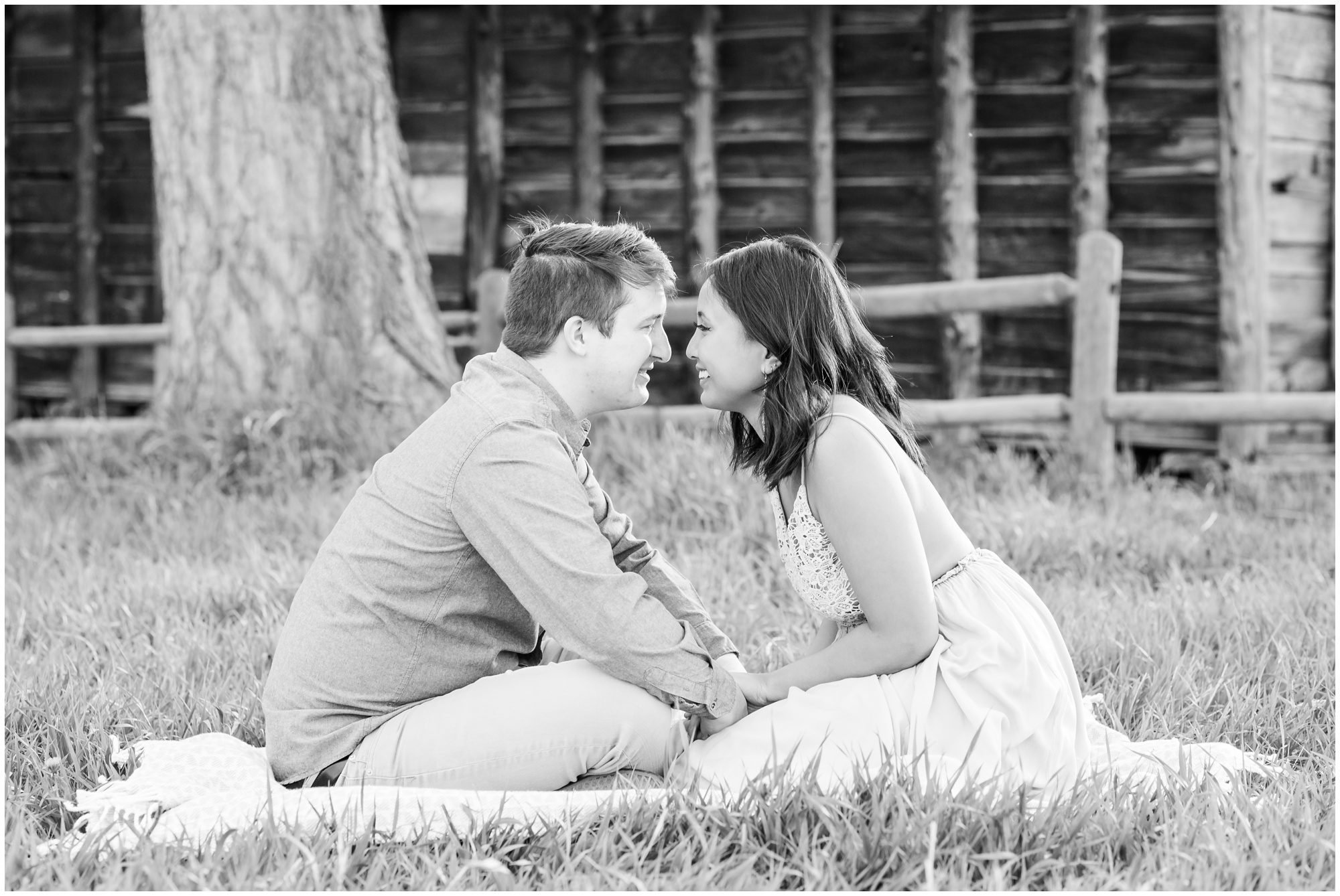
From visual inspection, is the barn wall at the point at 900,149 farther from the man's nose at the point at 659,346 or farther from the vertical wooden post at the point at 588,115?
the man's nose at the point at 659,346

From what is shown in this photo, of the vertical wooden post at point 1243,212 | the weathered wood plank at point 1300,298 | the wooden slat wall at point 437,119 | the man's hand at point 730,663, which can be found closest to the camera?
the man's hand at point 730,663

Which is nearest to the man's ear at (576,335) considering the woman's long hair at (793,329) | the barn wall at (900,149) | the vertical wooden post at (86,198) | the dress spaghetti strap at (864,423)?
the woman's long hair at (793,329)

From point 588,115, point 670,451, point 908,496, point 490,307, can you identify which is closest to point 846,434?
point 908,496

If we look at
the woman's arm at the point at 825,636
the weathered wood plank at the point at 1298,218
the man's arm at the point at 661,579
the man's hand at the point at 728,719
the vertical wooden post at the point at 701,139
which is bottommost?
the man's hand at the point at 728,719

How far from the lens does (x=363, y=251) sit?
5.76m

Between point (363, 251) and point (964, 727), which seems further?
point (363, 251)

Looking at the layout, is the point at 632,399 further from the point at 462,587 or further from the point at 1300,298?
the point at 1300,298

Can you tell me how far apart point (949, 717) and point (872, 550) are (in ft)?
1.14

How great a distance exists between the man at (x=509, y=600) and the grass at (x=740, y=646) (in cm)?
19

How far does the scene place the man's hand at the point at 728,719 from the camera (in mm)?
2484

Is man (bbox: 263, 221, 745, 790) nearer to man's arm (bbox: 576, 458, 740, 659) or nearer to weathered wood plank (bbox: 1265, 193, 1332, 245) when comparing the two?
man's arm (bbox: 576, 458, 740, 659)

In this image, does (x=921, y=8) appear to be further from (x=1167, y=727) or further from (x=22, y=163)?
(x=22, y=163)

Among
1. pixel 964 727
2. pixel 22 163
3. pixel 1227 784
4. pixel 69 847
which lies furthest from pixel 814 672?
pixel 22 163

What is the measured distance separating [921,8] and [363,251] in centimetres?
337
